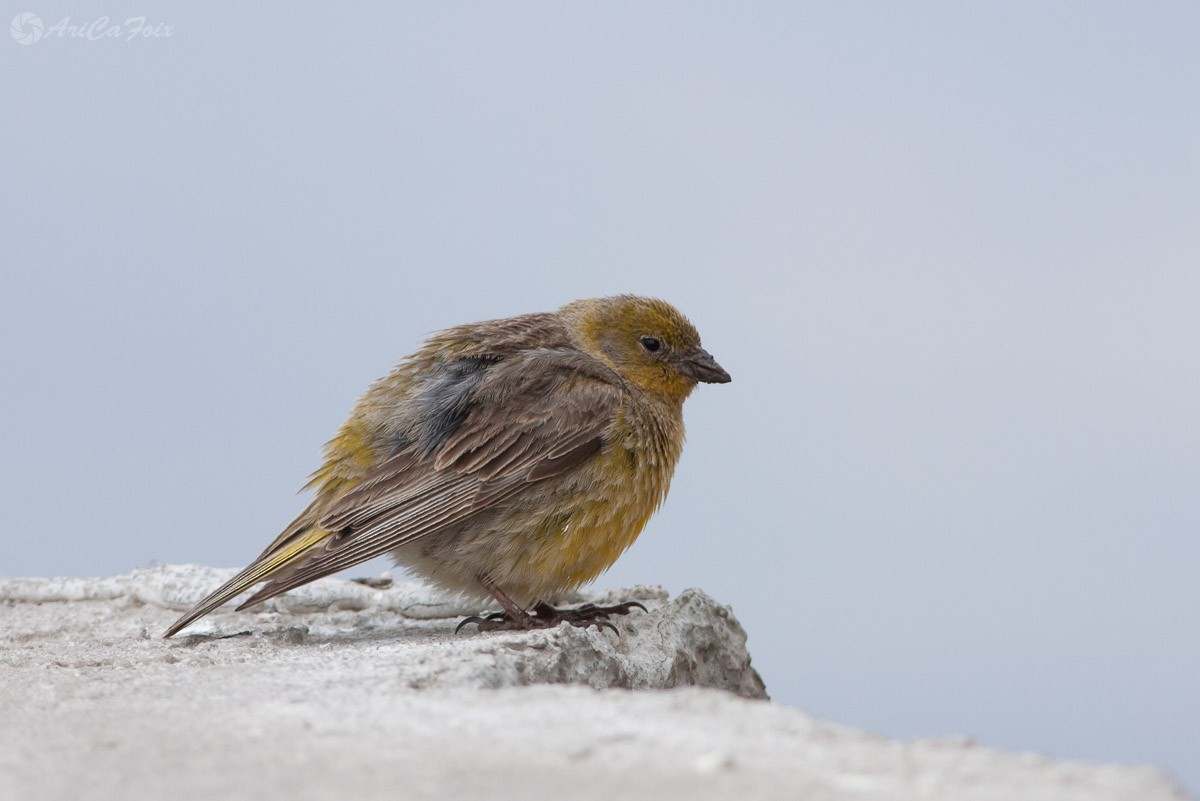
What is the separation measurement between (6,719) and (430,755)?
1446 mm

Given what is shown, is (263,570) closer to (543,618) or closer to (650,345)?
(543,618)

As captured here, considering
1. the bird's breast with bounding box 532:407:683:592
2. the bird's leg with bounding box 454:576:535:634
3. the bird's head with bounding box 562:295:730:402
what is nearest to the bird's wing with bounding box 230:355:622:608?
the bird's breast with bounding box 532:407:683:592

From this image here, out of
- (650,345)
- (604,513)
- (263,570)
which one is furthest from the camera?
(650,345)

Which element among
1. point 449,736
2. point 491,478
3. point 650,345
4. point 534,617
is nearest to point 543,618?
point 534,617

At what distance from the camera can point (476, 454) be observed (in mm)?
A: 5406

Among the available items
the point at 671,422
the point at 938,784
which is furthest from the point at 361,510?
the point at 938,784

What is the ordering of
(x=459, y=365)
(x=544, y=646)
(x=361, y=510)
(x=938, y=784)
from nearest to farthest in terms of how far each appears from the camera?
(x=938, y=784) < (x=544, y=646) < (x=361, y=510) < (x=459, y=365)

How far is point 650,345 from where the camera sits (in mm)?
6230

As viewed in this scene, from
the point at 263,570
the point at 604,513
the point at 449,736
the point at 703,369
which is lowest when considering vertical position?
the point at 449,736

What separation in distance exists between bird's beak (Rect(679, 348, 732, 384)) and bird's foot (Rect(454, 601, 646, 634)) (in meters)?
1.12

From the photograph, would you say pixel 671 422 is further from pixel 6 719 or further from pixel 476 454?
pixel 6 719

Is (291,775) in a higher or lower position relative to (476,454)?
lower

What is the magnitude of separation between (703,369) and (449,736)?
3.22 meters

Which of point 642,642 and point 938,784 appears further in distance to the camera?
point 642,642
